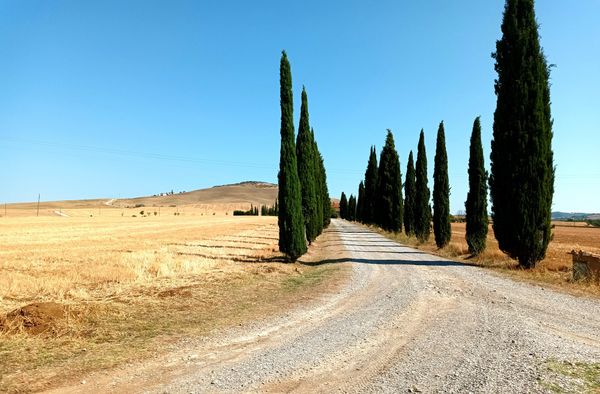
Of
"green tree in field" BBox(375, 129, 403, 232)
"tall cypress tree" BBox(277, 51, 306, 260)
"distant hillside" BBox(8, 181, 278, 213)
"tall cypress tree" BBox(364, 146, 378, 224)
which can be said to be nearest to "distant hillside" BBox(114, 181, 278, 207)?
"distant hillside" BBox(8, 181, 278, 213)

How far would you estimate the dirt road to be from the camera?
4.50 meters

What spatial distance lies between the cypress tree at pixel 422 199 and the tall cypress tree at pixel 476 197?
27.5ft

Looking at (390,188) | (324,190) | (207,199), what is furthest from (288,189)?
(207,199)

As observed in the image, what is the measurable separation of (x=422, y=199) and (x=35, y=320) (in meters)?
29.4

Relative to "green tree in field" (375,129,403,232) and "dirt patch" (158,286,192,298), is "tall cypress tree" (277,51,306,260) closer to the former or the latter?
"dirt patch" (158,286,192,298)

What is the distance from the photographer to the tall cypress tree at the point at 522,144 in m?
15.4

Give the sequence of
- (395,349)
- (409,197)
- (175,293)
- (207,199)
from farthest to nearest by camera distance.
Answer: (207,199), (409,197), (175,293), (395,349)

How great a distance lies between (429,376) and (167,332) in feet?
14.1

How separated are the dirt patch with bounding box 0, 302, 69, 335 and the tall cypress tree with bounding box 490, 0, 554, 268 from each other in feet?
49.4

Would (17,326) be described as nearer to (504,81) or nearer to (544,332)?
(544,332)

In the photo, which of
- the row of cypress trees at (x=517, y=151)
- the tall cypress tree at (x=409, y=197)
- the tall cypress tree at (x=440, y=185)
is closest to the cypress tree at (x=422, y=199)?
the tall cypress tree at (x=409, y=197)

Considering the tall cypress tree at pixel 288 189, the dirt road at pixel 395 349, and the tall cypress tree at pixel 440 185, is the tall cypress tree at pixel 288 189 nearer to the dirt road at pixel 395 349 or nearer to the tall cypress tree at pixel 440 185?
the dirt road at pixel 395 349

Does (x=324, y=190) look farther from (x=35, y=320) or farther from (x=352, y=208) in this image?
(x=352, y=208)

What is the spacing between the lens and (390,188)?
41.8 meters
